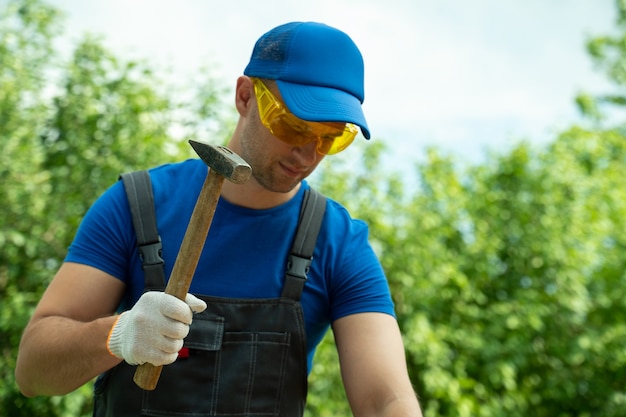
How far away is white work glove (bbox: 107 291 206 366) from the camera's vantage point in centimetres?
187

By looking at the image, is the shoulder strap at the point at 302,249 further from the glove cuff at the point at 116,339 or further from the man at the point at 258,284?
the glove cuff at the point at 116,339

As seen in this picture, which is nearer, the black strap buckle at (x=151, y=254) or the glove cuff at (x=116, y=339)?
the glove cuff at (x=116, y=339)

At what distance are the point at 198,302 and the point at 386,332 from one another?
1.95 feet

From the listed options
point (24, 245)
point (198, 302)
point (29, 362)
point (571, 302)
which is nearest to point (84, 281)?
point (29, 362)

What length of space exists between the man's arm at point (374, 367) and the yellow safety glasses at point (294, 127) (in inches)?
19.8

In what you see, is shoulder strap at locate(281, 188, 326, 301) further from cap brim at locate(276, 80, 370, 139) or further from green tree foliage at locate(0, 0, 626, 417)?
green tree foliage at locate(0, 0, 626, 417)

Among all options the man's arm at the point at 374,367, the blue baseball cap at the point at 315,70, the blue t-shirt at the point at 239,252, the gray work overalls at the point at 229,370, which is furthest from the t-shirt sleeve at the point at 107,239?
the man's arm at the point at 374,367

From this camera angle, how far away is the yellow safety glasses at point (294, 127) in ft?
7.09

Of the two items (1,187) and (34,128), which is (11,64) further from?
(1,187)

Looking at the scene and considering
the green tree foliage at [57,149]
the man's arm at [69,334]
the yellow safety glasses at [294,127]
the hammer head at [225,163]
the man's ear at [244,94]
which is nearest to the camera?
the hammer head at [225,163]

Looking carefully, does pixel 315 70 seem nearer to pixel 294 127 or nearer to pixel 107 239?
pixel 294 127

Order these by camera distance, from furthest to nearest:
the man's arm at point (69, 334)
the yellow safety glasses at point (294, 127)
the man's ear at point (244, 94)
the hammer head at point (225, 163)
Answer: the man's ear at point (244, 94) → the yellow safety glasses at point (294, 127) → the man's arm at point (69, 334) → the hammer head at point (225, 163)

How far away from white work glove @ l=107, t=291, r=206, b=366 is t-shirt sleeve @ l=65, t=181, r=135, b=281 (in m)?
0.36

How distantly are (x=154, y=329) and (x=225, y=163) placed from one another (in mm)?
415
